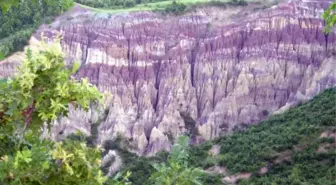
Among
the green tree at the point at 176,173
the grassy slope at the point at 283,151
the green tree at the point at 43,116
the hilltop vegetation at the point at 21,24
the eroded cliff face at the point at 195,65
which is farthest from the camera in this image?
the hilltop vegetation at the point at 21,24

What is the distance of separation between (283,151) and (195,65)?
669 inches

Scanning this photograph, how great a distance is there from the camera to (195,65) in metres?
39.8

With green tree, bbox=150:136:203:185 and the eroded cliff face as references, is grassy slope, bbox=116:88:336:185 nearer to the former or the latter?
the eroded cliff face

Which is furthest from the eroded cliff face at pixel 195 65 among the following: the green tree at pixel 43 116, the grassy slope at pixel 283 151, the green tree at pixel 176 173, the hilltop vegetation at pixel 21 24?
the green tree at pixel 43 116

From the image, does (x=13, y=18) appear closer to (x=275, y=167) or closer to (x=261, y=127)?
(x=261, y=127)

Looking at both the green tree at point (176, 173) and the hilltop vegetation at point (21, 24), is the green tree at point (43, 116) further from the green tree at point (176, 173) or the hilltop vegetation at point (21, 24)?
the hilltop vegetation at point (21, 24)

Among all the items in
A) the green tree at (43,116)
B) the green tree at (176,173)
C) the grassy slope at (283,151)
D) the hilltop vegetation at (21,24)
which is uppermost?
the green tree at (43,116)

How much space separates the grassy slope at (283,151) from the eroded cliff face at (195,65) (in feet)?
15.5

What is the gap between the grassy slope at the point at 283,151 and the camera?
68.5 ft

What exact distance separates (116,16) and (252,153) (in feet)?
67.5

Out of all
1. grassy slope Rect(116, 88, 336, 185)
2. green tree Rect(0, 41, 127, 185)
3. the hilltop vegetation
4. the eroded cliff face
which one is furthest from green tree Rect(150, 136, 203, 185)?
the hilltop vegetation

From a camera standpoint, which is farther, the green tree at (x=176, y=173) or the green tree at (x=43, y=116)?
the green tree at (x=176, y=173)

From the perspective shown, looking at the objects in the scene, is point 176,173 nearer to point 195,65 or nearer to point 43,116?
point 43,116

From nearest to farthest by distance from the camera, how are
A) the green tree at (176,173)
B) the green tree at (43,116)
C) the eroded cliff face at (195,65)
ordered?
the green tree at (43,116) < the green tree at (176,173) < the eroded cliff face at (195,65)
